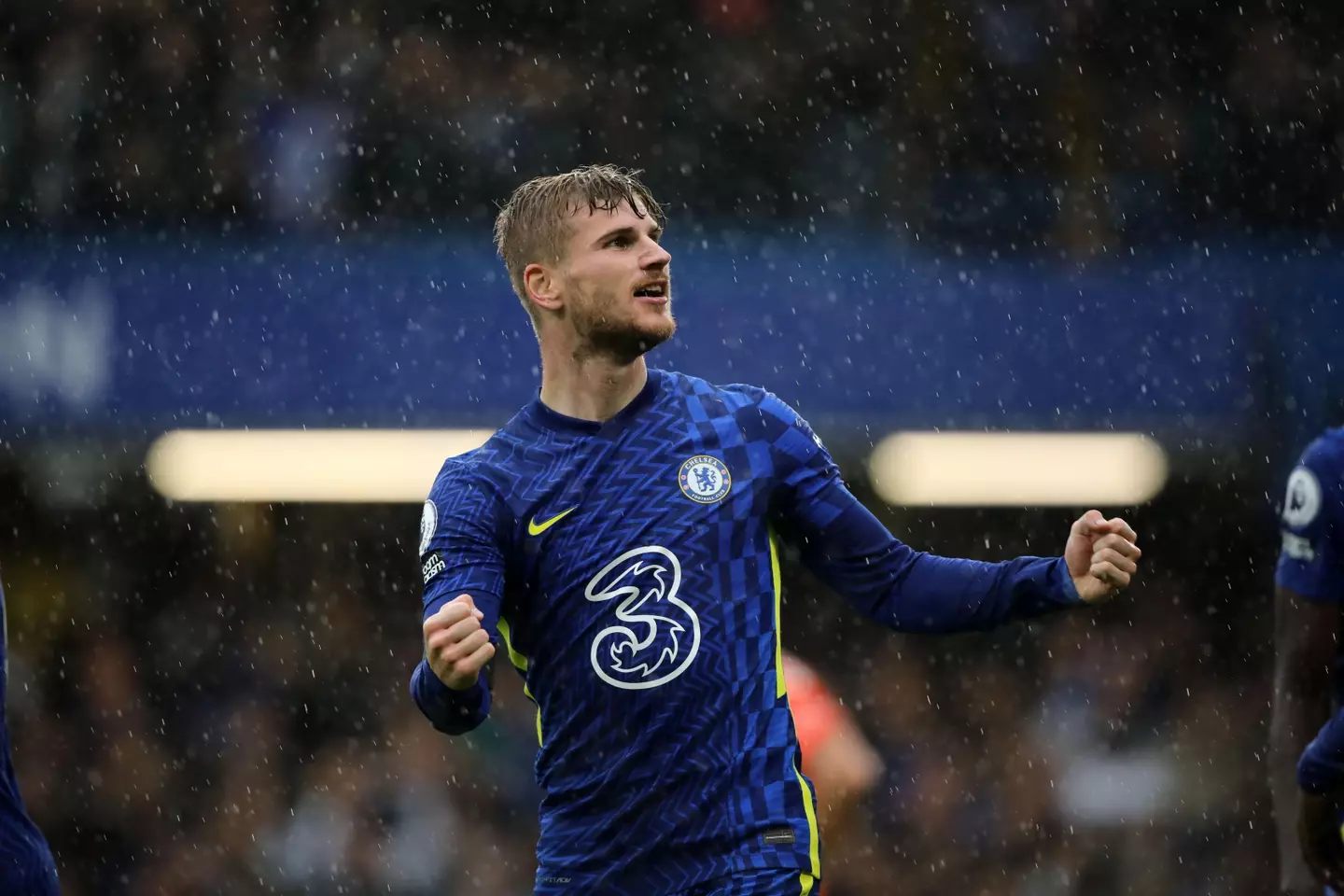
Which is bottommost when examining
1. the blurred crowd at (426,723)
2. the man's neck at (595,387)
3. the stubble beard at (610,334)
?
the blurred crowd at (426,723)

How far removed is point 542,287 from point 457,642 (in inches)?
42.0

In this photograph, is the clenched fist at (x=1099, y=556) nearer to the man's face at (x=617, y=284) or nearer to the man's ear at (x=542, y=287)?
the man's face at (x=617, y=284)

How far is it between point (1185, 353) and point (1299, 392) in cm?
62

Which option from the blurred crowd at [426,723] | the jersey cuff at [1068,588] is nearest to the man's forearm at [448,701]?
the jersey cuff at [1068,588]

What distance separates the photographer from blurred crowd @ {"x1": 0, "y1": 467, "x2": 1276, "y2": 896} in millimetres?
9508

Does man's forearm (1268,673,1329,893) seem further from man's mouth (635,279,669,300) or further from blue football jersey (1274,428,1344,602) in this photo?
man's mouth (635,279,669,300)

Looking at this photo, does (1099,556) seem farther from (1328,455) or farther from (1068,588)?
(1328,455)

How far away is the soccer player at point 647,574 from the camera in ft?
11.5

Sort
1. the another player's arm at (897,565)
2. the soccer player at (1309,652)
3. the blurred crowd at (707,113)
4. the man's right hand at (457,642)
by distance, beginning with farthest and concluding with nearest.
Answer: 1. the blurred crowd at (707,113)
2. the soccer player at (1309,652)
3. the another player's arm at (897,565)
4. the man's right hand at (457,642)

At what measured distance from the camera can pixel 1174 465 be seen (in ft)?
33.0

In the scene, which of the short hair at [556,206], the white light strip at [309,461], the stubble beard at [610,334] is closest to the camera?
the stubble beard at [610,334]

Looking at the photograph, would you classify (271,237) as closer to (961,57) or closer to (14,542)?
(14,542)

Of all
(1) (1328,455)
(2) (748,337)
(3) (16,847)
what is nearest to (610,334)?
(3) (16,847)

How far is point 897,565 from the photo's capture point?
3783mm
